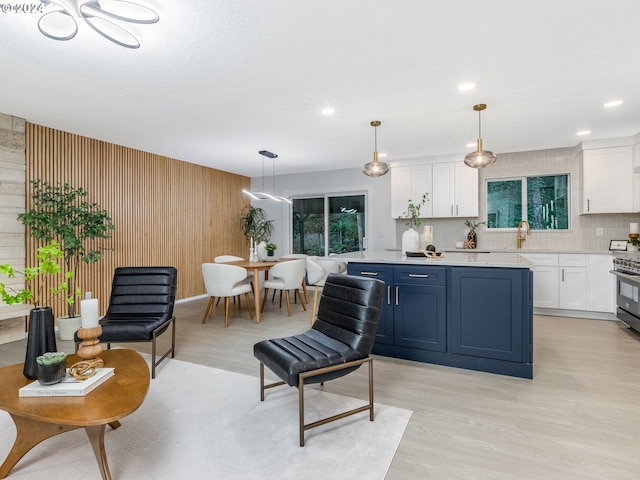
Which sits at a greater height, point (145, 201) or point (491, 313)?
point (145, 201)

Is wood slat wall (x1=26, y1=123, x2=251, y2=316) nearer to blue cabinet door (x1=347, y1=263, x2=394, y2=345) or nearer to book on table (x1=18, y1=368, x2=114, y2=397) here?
book on table (x1=18, y1=368, x2=114, y2=397)

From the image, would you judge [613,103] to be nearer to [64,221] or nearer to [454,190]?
[454,190]

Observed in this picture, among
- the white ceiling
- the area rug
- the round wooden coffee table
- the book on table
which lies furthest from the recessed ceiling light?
the book on table

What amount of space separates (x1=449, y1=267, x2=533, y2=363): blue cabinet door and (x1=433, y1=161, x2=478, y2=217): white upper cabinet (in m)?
3.07

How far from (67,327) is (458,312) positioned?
4309 mm

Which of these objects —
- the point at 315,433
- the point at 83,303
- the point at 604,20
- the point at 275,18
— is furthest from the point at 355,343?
the point at 604,20

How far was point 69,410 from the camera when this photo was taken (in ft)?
5.09

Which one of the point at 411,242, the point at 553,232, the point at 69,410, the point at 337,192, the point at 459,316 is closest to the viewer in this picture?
the point at 69,410

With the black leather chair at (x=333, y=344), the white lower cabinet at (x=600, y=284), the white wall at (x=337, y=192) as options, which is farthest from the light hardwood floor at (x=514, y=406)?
the white wall at (x=337, y=192)

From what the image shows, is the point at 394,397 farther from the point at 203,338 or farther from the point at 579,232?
the point at 579,232

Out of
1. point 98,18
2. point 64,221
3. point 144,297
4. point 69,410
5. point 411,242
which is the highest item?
point 98,18

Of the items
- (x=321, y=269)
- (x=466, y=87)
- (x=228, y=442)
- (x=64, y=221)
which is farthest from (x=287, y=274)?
(x=466, y=87)

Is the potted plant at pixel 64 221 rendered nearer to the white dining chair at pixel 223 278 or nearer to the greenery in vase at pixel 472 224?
the white dining chair at pixel 223 278

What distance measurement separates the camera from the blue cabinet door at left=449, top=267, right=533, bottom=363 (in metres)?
2.77
